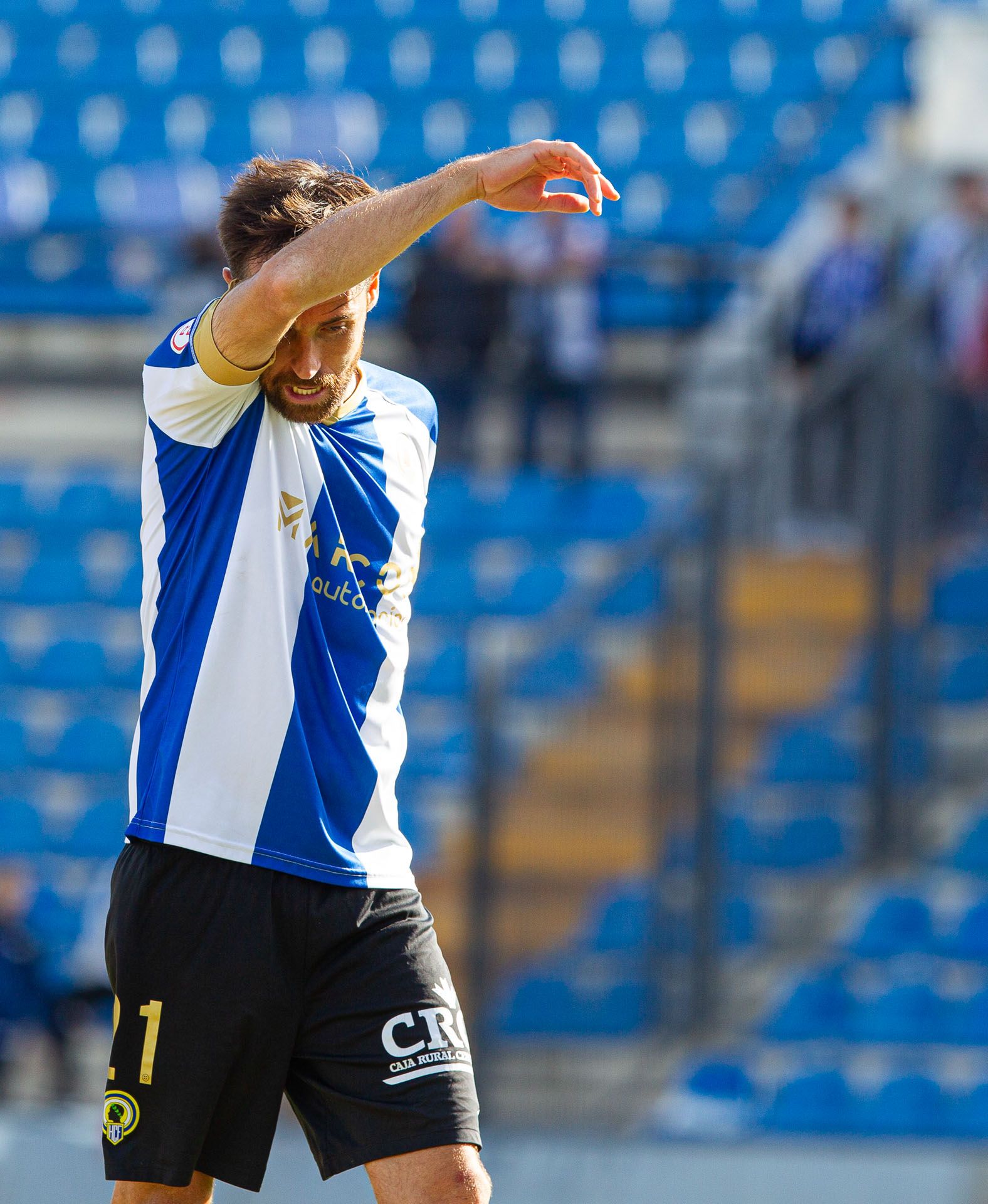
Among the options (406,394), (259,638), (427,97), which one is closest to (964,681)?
(406,394)

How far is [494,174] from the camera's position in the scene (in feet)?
9.33

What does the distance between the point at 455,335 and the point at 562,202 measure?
7.25 meters

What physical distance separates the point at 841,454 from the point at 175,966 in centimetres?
535

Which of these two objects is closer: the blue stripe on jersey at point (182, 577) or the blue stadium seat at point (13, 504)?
the blue stripe on jersey at point (182, 577)

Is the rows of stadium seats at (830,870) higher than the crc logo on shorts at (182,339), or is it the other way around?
the crc logo on shorts at (182,339)

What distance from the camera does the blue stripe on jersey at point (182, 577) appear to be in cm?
313

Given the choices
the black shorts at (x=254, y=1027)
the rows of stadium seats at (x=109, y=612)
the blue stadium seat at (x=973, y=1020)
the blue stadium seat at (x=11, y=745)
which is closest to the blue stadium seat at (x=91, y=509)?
the rows of stadium seats at (x=109, y=612)

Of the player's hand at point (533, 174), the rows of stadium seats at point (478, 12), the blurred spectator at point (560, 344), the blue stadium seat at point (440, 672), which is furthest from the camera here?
the rows of stadium seats at point (478, 12)

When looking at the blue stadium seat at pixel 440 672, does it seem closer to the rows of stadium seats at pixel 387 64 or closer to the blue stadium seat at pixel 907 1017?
the blue stadium seat at pixel 907 1017

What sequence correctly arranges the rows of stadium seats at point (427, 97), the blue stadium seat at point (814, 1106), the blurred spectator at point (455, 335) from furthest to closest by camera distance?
the rows of stadium seats at point (427, 97)
the blurred spectator at point (455, 335)
the blue stadium seat at point (814, 1106)

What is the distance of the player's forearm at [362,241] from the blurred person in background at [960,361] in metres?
5.49

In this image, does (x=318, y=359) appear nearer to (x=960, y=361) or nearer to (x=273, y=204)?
(x=273, y=204)

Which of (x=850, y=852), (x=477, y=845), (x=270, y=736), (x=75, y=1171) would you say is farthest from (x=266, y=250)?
(x=850, y=852)

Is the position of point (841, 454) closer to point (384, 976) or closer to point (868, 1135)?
point (868, 1135)
